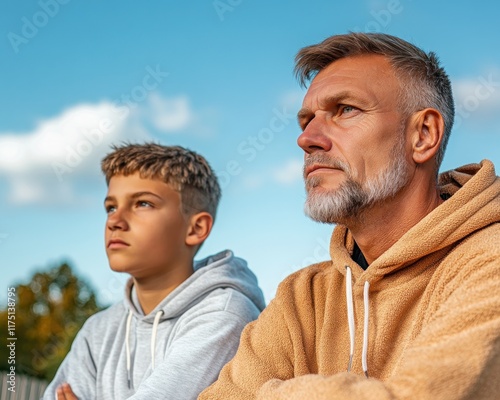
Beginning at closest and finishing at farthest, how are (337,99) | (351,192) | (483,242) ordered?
1. (483,242)
2. (351,192)
3. (337,99)

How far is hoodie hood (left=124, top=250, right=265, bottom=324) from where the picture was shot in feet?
12.8

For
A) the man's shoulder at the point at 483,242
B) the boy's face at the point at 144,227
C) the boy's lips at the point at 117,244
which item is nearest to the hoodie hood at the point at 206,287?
the boy's face at the point at 144,227

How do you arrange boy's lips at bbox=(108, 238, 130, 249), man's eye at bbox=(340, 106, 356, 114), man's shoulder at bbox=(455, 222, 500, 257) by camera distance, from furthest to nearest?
boy's lips at bbox=(108, 238, 130, 249) < man's eye at bbox=(340, 106, 356, 114) < man's shoulder at bbox=(455, 222, 500, 257)

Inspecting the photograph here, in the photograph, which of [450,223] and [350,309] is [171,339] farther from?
[450,223]

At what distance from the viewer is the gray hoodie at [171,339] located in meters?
3.33

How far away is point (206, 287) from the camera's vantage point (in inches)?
153

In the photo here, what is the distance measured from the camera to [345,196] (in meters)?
2.51

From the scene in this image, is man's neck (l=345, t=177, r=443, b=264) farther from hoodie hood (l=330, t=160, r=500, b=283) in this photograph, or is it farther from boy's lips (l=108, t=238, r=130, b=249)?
boy's lips (l=108, t=238, r=130, b=249)

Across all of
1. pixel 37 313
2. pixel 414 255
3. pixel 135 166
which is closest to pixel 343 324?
pixel 414 255

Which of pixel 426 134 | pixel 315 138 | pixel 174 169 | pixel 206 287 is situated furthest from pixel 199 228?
pixel 426 134

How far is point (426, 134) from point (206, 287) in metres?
1.67

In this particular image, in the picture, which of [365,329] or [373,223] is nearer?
[365,329]

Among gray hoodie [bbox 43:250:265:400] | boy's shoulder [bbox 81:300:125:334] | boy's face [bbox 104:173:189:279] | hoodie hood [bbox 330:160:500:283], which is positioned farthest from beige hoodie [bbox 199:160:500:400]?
boy's shoulder [bbox 81:300:125:334]

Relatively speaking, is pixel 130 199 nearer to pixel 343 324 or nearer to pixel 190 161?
pixel 190 161
